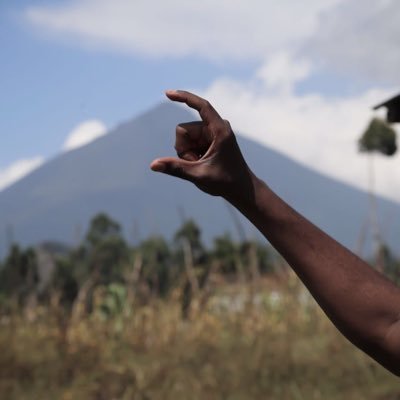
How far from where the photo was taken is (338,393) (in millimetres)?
5352

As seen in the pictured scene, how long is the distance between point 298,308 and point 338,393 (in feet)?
4.08

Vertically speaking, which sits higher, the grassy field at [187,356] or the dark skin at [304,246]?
the dark skin at [304,246]

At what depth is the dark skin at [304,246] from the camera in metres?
1.40

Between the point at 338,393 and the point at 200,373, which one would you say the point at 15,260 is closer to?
the point at 200,373

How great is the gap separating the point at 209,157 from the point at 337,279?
248 mm

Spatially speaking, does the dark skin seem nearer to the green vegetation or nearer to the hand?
the hand

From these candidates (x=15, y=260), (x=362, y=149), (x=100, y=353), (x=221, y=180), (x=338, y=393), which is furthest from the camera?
(x=362, y=149)

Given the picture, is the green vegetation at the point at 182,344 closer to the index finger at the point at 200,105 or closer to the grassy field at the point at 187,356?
the grassy field at the point at 187,356

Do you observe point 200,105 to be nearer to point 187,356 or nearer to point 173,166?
point 173,166

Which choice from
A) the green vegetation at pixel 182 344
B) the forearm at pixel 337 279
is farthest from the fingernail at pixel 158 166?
the green vegetation at pixel 182 344

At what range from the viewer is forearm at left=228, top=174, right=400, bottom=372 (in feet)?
4.64

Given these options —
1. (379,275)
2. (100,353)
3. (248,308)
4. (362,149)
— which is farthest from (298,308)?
(379,275)

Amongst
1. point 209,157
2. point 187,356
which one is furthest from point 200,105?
point 187,356

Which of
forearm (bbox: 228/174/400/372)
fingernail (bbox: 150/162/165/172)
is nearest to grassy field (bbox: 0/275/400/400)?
forearm (bbox: 228/174/400/372)
